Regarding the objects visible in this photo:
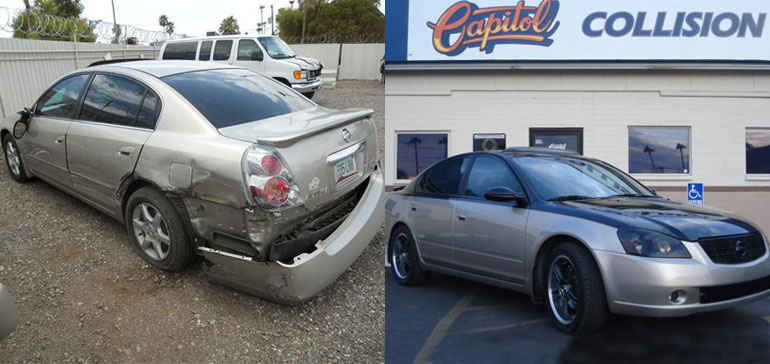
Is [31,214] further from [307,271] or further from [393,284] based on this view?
[393,284]

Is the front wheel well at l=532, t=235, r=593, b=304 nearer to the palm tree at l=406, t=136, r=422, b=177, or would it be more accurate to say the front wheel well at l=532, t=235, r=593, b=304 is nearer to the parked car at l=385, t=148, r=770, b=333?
the parked car at l=385, t=148, r=770, b=333

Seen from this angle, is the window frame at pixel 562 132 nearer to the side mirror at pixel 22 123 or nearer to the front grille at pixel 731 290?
the front grille at pixel 731 290

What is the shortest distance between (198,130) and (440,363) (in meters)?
1.69

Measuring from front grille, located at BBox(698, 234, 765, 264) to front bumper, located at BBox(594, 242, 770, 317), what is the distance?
3 centimetres

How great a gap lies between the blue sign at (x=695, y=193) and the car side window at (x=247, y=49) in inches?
339

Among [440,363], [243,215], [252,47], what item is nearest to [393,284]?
[440,363]

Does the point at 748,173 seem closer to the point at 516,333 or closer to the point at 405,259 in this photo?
the point at 516,333

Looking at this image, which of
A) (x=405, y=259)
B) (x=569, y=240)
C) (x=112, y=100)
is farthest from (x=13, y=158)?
(x=569, y=240)

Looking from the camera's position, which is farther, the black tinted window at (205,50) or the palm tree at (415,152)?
the black tinted window at (205,50)

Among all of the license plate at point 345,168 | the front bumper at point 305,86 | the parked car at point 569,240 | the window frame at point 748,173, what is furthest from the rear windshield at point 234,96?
the front bumper at point 305,86

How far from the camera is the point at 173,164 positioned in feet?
10.6

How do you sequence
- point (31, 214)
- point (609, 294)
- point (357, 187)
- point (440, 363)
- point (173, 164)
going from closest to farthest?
point (609, 294) < point (440, 363) < point (173, 164) < point (357, 187) < point (31, 214)

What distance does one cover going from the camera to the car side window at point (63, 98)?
13.7 ft

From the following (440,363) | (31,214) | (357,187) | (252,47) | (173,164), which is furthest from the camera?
(252,47)
